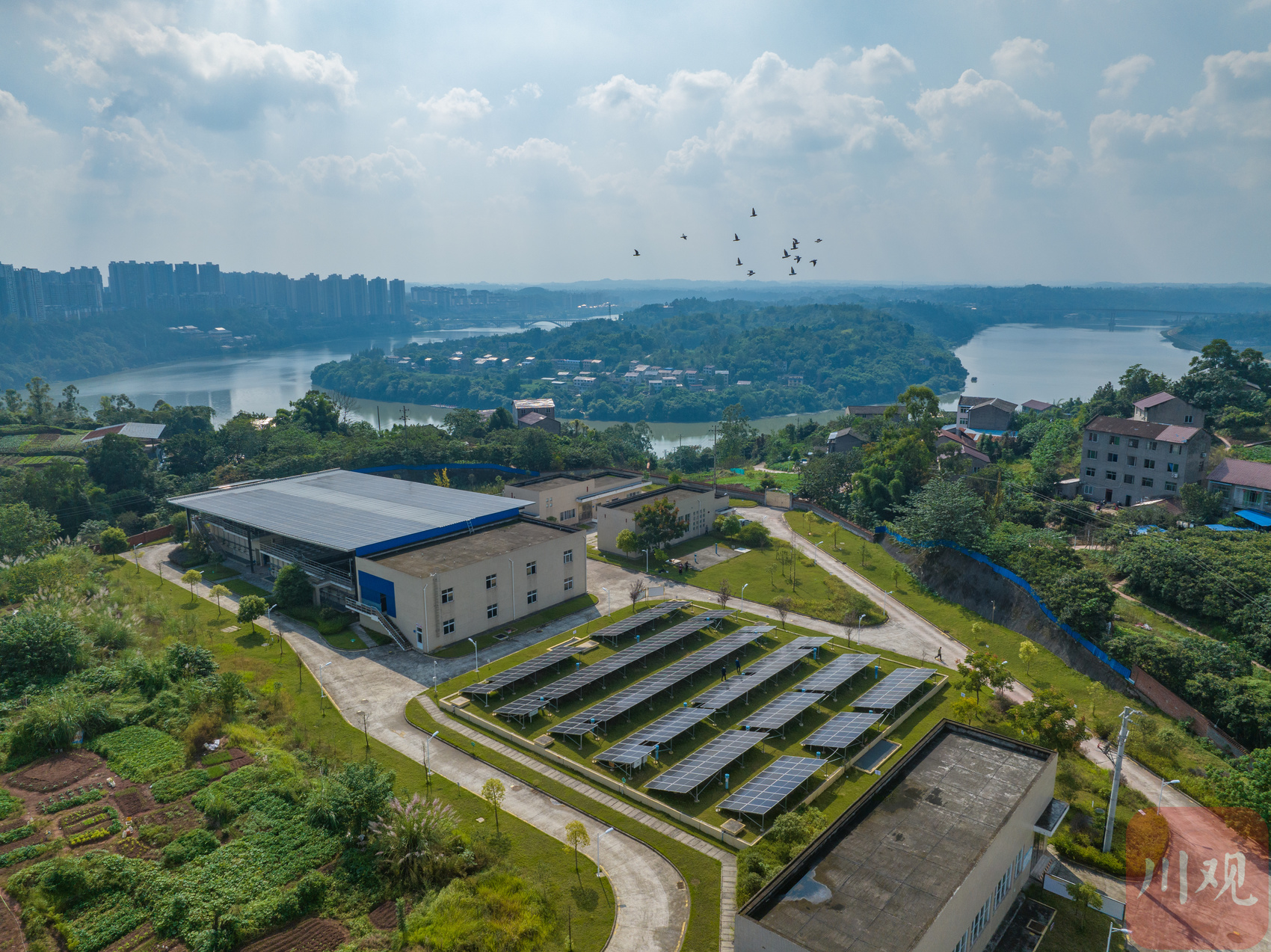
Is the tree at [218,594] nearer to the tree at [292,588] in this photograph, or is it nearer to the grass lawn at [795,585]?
the tree at [292,588]

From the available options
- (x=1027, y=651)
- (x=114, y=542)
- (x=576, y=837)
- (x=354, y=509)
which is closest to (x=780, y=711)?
(x=576, y=837)

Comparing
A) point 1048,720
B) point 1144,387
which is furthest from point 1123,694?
point 1144,387

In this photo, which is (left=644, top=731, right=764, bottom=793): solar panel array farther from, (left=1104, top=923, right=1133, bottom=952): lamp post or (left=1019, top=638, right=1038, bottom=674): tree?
(left=1019, top=638, right=1038, bottom=674): tree

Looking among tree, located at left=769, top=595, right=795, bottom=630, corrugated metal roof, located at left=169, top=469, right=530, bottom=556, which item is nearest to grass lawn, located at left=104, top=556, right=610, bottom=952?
corrugated metal roof, located at left=169, top=469, right=530, bottom=556

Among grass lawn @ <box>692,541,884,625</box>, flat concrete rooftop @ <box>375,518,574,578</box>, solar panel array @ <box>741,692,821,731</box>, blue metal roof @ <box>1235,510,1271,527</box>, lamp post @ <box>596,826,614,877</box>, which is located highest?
blue metal roof @ <box>1235,510,1271,527</box>

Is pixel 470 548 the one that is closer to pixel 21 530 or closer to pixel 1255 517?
pixel 21 530

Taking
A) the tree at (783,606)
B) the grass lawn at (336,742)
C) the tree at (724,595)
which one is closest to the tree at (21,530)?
the grass lawn at (336,742)

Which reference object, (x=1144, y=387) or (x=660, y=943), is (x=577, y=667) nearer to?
(x=660, y=943)
